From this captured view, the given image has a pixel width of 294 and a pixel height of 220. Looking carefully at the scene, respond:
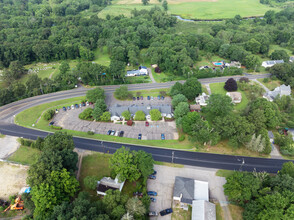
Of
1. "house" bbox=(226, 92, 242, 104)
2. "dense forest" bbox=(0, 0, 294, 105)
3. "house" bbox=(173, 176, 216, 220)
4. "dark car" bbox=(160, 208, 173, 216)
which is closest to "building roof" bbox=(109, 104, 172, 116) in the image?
"dense forest" bbox=(0, 0, 294, 105)

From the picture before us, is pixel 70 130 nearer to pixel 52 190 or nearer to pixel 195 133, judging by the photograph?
pixel 52 190

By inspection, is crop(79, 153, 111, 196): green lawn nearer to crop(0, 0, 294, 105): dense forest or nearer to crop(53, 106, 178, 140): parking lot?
crop(53, 106, 178, 140): parking lot

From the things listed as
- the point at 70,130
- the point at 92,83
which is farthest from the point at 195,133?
the point at 92,83

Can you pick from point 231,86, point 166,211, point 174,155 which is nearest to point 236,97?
point 231,86

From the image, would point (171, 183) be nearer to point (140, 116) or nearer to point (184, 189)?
point (184, 189)

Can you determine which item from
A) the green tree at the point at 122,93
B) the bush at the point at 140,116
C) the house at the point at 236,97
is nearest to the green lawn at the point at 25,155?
the bush at the point at 140,116
